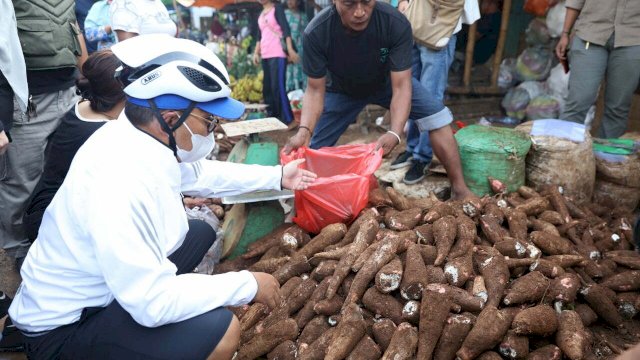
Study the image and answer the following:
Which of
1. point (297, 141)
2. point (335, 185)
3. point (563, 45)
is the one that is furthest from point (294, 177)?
point (563, 45)

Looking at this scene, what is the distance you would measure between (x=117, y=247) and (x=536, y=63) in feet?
18.3

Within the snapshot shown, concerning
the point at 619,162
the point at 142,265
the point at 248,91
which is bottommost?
the point at 248,91

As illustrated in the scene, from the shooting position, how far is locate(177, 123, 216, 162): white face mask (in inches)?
70.9

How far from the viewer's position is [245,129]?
158 inches

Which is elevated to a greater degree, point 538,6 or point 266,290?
point 538,6

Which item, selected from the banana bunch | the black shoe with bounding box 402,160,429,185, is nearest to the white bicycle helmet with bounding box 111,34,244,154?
the black shoe with bounding box 402,160,429,185

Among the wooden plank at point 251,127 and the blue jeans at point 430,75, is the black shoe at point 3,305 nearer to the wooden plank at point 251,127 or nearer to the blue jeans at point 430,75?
the wooden plank at point 251,127

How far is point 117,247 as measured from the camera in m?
1.45

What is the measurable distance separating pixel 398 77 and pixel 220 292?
78.9 inches

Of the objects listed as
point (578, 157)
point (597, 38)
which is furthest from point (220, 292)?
point (597, 38)

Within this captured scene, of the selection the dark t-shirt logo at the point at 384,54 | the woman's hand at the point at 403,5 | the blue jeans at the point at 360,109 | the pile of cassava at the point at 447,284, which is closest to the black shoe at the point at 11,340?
the pile of cassava at the point at 447,284

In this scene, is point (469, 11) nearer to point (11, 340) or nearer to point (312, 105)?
point (312, 105)

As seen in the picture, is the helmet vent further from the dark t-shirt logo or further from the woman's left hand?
the woman's left hand

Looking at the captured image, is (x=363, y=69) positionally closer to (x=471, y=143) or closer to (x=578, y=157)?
(x=471, y=143)
